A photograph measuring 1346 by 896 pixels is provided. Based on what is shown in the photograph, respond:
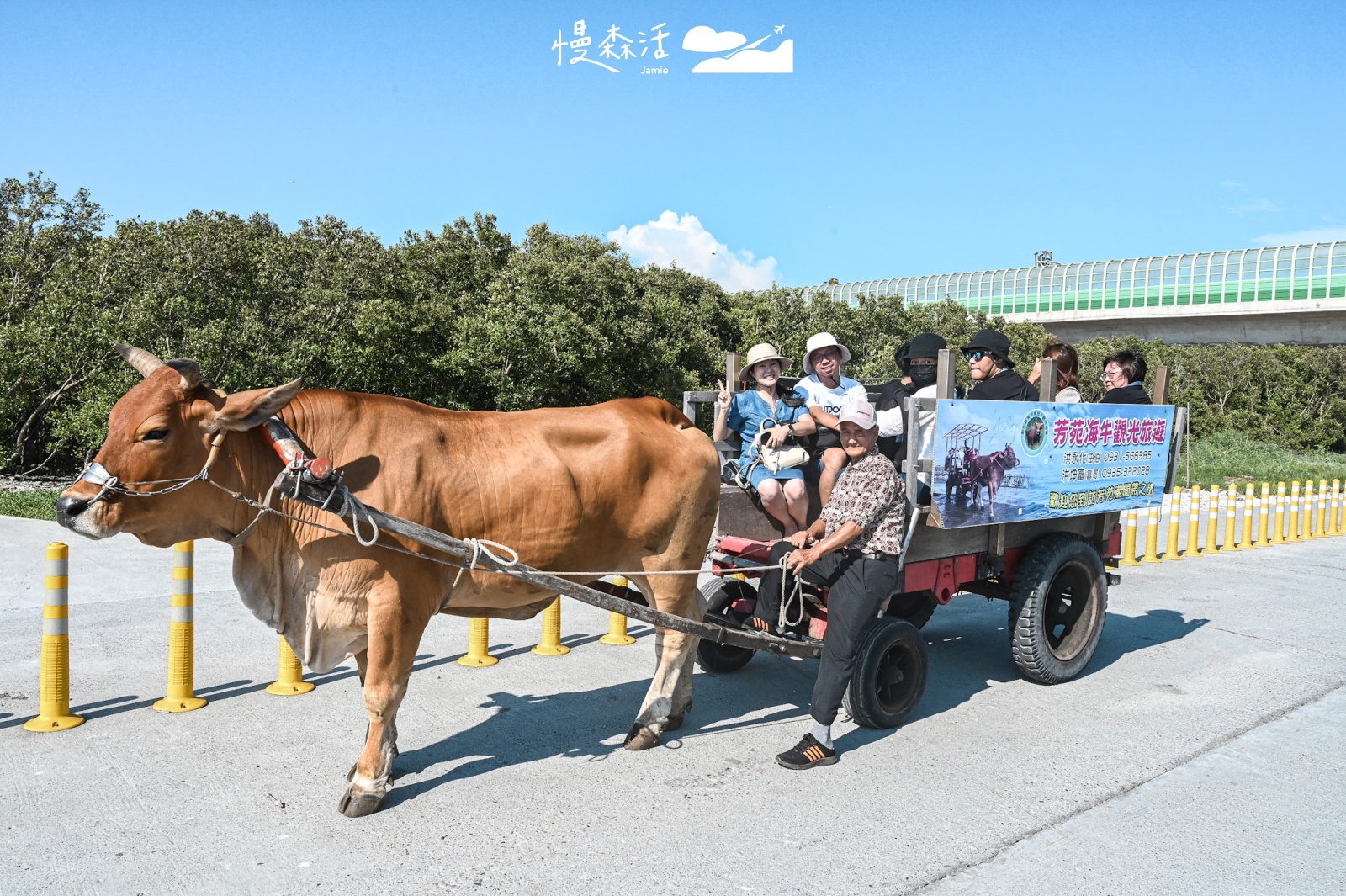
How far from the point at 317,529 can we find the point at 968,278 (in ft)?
178

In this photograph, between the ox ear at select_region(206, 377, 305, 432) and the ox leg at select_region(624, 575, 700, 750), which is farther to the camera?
the ox leg at select_region(624, 575, 700, 750)

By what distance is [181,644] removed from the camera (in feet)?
18.8

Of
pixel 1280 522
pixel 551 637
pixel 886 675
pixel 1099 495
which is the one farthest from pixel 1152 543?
pixel 551 637

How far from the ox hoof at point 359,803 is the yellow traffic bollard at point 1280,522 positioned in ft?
46.8

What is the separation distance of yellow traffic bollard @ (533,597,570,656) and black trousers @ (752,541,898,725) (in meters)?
2.45

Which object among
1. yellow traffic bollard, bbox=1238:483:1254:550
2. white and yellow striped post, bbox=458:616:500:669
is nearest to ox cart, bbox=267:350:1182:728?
white and yellow striped post, bbox=458:616:500:669

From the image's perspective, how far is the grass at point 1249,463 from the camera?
81.8 feet

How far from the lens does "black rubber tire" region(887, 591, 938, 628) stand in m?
6.71

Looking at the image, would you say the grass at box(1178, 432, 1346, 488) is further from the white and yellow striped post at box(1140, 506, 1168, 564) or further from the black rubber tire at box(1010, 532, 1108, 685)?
the black rubber tire at box(1010, 532, 1108, 685)

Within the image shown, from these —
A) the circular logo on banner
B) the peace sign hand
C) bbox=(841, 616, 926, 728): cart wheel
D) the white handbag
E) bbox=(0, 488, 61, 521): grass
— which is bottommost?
bbox=(0, 488, 61, 521): grass

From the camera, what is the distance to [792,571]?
5664 millimetres

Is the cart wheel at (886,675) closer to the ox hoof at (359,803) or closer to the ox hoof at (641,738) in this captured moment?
the ox hoof at (641,738)

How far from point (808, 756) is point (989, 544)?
2022 mm

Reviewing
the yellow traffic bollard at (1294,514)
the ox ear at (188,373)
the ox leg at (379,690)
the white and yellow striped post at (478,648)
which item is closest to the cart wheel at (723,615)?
the white and yellow striped post at (478,648)
